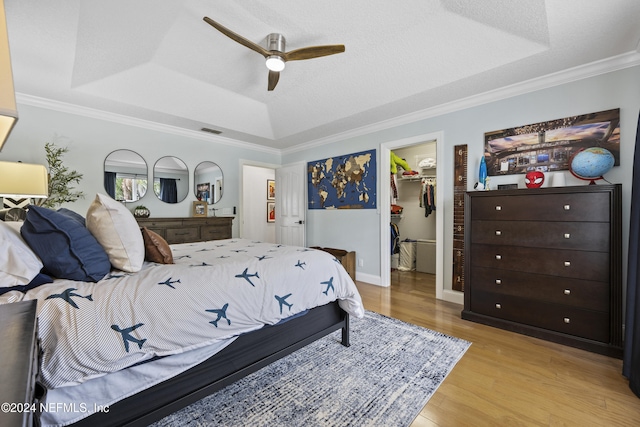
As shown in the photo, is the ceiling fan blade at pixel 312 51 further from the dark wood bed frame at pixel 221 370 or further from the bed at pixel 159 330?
the dark wood bed frame at pixel 221 370

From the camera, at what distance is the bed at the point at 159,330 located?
1028mm

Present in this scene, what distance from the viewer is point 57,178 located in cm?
313

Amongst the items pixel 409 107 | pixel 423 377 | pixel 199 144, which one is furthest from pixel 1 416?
pixel 199 144

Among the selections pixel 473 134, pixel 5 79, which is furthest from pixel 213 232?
pixel 5 79

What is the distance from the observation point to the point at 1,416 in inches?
14.1

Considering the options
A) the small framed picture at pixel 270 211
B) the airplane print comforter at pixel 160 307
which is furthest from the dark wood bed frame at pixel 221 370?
the small framed picture at pixel 270 211

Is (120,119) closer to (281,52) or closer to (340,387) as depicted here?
(281,52)

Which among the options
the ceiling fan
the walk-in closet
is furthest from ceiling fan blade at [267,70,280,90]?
the walk-in closet

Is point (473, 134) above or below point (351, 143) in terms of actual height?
below

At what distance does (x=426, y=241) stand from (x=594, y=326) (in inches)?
110

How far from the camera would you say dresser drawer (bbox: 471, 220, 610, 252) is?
216 cm

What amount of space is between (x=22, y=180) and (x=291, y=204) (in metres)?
3.55

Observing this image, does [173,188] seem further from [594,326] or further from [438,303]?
[594,326]

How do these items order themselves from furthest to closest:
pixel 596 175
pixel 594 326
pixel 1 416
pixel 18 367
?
pixel 596 175, pixel 594 326, pixel 18 367, pixel 1 416
